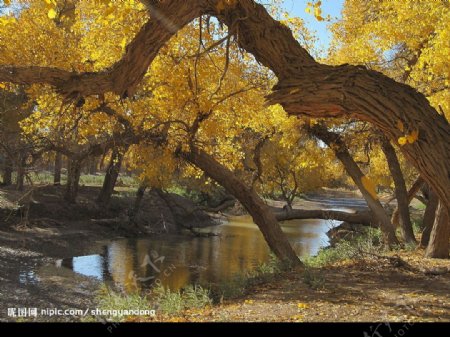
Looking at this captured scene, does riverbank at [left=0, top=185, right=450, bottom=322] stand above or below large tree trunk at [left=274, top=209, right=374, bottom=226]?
below

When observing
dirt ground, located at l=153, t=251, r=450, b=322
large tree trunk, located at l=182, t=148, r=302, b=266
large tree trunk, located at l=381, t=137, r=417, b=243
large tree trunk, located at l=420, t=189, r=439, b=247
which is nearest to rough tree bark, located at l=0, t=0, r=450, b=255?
dirt ground, located at l=153, t=251, r=450, b=322

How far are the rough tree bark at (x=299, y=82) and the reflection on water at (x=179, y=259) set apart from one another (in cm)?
767

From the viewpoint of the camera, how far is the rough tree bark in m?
4.41

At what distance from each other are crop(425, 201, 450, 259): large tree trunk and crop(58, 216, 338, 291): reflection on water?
434 cm

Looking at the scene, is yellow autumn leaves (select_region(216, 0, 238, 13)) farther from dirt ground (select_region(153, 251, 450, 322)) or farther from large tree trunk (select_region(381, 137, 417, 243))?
large tree trunk (select_region(381, 137, 417, 243))

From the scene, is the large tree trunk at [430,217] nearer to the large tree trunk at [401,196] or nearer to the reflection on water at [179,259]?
the large tree trunk at [401,196]

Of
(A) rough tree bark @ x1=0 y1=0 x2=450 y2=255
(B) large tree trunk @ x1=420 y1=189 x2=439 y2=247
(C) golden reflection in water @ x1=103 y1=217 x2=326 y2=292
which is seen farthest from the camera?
(C) golden reflection in water @ x1=103 y1=217 x2=326 y2=292

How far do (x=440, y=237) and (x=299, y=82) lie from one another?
562 cm

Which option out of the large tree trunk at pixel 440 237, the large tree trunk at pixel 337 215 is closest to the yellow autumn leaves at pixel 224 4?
the large tree trunk at pixel 440 237

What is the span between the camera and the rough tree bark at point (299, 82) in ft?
14.5

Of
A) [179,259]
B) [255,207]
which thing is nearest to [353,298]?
[255,207]

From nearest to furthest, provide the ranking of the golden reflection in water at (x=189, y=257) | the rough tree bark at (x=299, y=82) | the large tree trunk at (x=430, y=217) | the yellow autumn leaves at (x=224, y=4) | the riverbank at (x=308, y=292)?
the rough tree bark at (x=299, y=82)
the riverbank at (x=308, y=292)
the yellow autumn leaves at (x=224, y=4)
the large tree trunk at (x=430, y=217)
the golden reflection in water at (x=189, y=257)

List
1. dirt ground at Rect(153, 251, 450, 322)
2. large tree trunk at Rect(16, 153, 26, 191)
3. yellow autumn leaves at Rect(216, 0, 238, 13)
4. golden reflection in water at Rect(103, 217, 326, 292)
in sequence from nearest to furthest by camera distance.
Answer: dirt ground at Rect(153, 251, 450, 322) < yellow autumn leaves at Rect(216, 0, 238, 13) < large tree trunk at Rect(16, 153, 26, 191) < golden reflection in water at Rect(103, 217, 326, 292)
